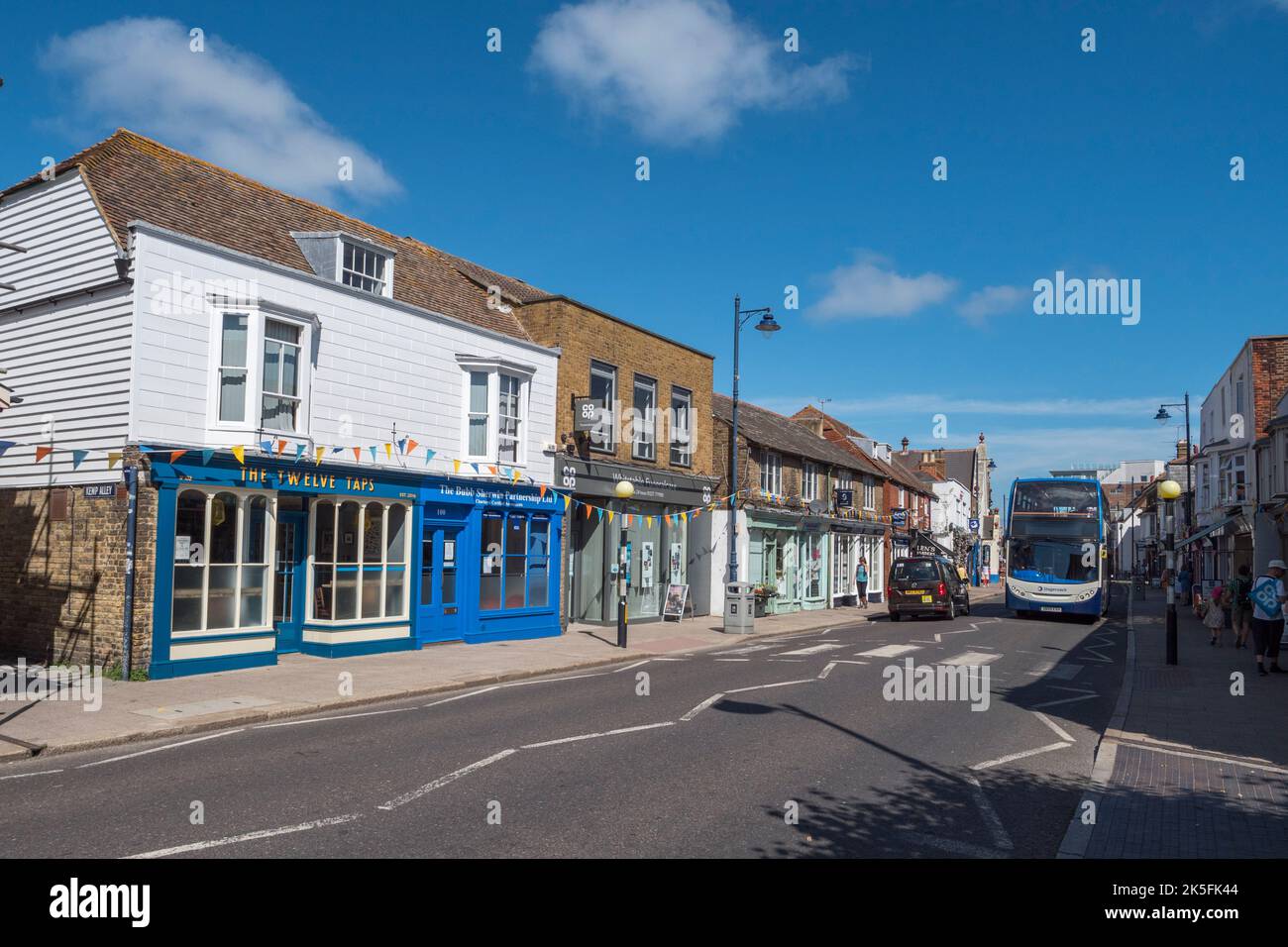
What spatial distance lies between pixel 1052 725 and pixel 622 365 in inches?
592

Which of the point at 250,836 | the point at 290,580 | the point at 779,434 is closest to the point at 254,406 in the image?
the point at 290,580

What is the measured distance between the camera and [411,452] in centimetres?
1769

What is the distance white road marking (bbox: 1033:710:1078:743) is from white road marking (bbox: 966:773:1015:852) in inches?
102

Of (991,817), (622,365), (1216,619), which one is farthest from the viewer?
(622,365)

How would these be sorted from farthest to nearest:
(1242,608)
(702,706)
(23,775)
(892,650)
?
1. (1242,608)
2. (892,650)
3. (702,706)
4. (23,775)

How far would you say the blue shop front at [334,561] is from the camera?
1377 centimetres

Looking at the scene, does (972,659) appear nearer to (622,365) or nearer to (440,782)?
(622,365)

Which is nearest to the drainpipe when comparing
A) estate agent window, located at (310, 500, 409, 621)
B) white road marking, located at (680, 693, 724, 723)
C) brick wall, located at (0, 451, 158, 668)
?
brick wall, located at (0, 451, 158, 668)

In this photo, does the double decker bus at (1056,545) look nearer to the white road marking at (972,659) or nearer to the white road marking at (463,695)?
the white road marking at (972,659)

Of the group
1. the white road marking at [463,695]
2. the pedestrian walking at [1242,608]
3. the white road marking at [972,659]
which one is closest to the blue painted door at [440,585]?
the white road marking at [463,695]

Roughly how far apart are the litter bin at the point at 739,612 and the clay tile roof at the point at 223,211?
866cm

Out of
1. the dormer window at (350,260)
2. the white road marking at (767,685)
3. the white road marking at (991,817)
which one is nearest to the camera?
the white road marking at (991,817)

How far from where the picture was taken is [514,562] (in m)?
20.3
